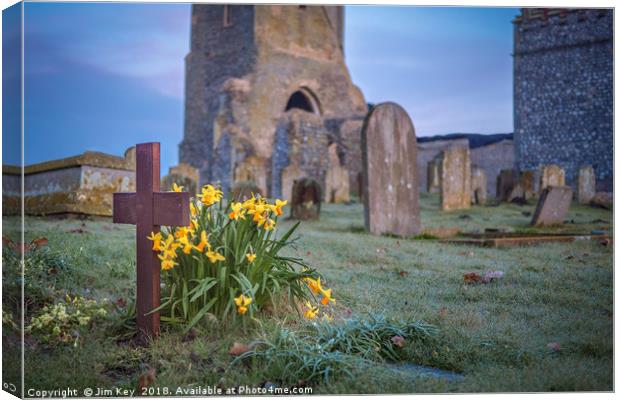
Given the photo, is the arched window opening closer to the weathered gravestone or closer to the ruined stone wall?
the ruined stone wall

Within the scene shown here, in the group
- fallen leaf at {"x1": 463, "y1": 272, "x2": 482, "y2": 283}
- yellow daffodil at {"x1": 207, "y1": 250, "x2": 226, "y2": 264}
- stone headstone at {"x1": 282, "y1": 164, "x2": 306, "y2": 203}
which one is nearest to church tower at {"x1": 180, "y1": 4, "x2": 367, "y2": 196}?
stone headstone at {"x1": 282, "y1": 164, "x2": 306, "y2": 203}

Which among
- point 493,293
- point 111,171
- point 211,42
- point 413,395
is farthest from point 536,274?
point 211,42

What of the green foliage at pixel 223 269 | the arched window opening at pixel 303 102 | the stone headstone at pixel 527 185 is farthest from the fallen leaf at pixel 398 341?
the arched window opening at pixel 303 102

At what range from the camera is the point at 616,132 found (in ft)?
12.9

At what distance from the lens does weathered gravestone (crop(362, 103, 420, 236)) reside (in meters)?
7.98

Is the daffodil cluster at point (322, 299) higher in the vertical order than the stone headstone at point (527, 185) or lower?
lower

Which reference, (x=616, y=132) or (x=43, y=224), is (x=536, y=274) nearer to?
(x=616, y=132)

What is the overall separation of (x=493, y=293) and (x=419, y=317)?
82 centimetres

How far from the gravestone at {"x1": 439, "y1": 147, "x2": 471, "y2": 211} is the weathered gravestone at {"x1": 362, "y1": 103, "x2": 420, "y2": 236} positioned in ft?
14.6

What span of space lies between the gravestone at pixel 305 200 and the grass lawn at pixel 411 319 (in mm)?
4470

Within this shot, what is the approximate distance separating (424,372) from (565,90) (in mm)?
6435

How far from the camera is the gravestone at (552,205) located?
348 inches

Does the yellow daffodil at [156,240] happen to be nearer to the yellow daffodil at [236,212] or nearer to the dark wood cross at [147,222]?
the dark wood cross at [147,222]

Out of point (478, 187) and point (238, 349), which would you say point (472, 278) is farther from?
point (478, 187)
